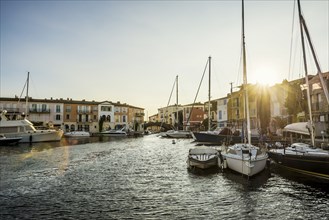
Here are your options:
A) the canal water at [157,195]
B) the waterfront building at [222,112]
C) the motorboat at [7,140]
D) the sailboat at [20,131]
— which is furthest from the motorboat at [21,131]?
the waterfront building at [222,112]

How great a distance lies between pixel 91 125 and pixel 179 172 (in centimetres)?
8152

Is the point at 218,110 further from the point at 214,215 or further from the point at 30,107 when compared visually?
the point at 214,215

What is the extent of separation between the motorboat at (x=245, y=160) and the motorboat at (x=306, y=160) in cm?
196

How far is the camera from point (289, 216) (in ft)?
38.9

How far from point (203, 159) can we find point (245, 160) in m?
4.45

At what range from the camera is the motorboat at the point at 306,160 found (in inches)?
699

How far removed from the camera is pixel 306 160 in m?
18.9

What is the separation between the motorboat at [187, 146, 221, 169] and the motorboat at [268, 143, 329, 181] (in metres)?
5.44

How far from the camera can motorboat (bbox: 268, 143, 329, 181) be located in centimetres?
1775

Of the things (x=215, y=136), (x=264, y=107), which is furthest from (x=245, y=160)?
(x=264, y=107)

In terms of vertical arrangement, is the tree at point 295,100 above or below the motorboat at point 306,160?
above

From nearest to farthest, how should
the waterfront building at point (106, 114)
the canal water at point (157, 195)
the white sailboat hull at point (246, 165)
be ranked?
the canal water at point (157, 195) → the white sailboat hull at point (246, 165) → the waterfront building at point (106, 114)

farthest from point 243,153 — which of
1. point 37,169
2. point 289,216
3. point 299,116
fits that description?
point 299,116

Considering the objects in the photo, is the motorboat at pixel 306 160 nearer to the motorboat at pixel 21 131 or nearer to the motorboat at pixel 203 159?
the motorboat at pixel 203 159
